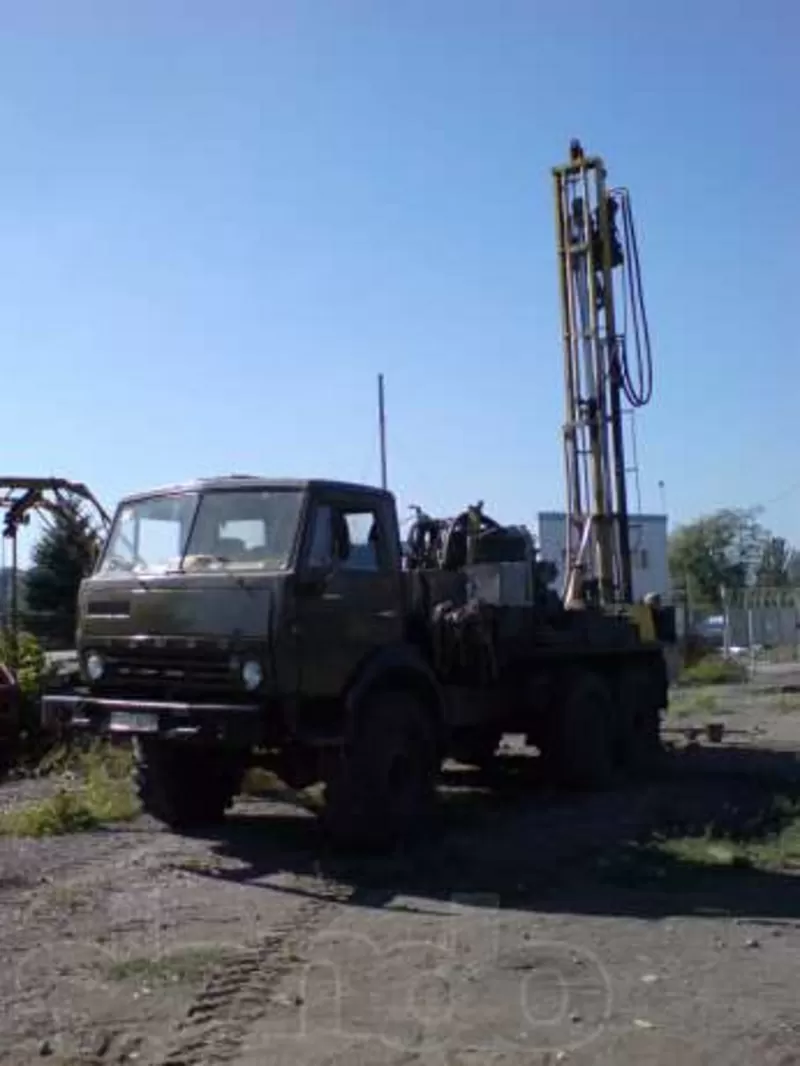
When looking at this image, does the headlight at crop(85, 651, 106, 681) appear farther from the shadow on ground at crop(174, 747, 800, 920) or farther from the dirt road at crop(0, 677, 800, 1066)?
the shadow on ground at crop(174, 747, 800, 920)

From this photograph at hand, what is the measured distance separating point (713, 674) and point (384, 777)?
2276 cm

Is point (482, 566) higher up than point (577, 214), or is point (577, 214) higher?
point (577, 214)

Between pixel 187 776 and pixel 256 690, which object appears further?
pixel 187 776

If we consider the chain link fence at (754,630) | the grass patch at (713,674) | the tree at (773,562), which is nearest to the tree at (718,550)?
the tree at (773,562)

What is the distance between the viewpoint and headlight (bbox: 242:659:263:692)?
404 inches

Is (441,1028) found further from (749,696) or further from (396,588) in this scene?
(749,696)

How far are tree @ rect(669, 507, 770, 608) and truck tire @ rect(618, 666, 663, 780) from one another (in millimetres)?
91314

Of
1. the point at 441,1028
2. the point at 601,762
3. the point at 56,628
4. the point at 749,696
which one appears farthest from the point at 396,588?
the point at 56,628

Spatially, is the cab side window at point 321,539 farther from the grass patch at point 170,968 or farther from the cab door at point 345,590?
the grass patch at point 170,968

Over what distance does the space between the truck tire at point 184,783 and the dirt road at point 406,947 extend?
9.8 inches

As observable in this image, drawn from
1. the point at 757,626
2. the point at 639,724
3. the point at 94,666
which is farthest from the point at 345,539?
the point at 757,626

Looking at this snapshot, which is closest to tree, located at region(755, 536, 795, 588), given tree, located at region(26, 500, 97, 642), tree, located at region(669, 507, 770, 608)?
tree, located at region(669, 507, 770, 608)

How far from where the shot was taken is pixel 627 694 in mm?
15570

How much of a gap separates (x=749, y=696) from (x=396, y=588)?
57.4ft
